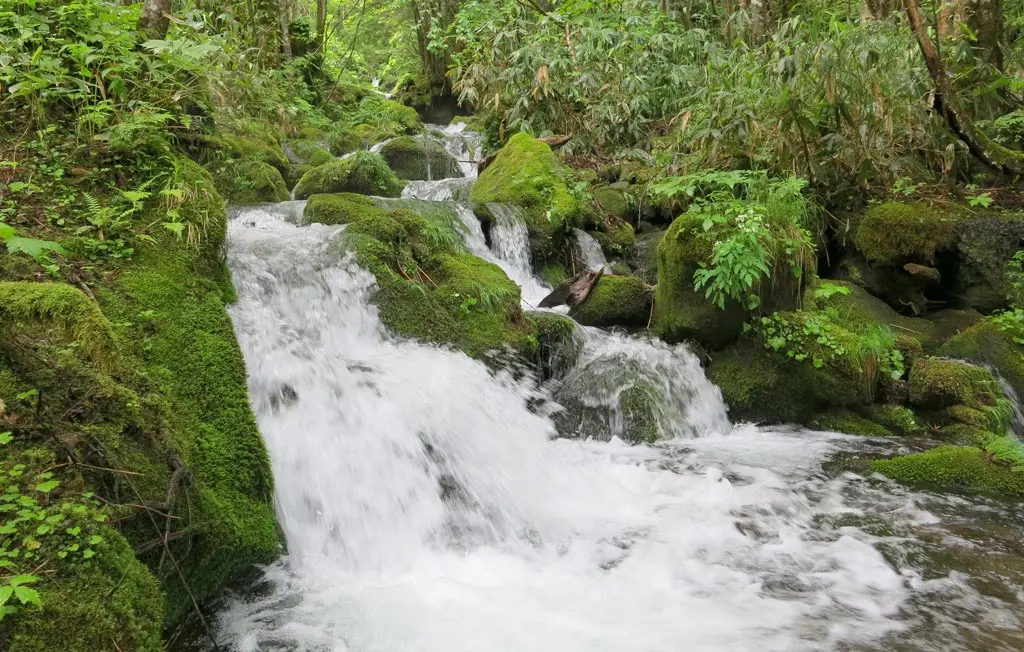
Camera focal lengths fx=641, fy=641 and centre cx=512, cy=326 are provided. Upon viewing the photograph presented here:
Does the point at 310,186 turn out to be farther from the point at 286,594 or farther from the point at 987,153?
the point at 987,153

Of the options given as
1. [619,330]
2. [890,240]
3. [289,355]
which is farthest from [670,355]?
[289,355]

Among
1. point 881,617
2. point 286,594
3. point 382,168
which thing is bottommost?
point 881,617

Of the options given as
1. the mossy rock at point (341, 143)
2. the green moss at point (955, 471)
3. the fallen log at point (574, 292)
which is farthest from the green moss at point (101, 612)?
the mossy rock at point (341, 143)

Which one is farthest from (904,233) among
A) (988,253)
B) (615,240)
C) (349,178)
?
(349,178)

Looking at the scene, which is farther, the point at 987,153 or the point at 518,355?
the point at 987,153

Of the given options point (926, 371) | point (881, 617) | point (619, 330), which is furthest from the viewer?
point (619, 330)

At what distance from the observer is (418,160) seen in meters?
13.8

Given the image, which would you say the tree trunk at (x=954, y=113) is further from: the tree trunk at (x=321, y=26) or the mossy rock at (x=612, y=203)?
the tree trunk at (x=321, y=26)

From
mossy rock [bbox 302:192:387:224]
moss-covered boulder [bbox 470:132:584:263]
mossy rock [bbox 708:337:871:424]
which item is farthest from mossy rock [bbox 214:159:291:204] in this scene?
mossy rock [bbox 708:337:871:424]

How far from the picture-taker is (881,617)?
10.4 ft

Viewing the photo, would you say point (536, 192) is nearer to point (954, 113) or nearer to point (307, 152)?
point (954, 113)

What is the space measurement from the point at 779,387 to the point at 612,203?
516cm

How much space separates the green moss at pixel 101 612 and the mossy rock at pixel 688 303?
554 centimetres

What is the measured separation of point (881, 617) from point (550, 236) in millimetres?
7074
